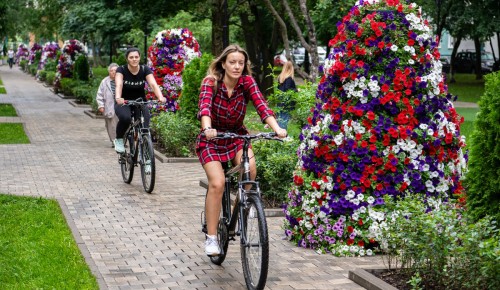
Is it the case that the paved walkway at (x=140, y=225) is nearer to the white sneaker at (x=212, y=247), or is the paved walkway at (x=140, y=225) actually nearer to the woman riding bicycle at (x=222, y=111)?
the white sneaker at (x=212, y=247)

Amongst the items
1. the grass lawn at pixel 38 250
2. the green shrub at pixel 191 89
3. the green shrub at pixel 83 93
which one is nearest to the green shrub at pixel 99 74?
the green shrub at pixel 83 93

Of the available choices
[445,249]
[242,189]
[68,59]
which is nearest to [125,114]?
[242,189]

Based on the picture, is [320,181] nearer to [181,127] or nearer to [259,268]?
[259,268]

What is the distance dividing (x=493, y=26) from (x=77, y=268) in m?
37.3

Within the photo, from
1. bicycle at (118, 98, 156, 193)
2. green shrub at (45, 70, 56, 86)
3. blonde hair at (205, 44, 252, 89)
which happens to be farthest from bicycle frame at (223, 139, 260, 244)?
green shrub at (45, 70, 56, 86)

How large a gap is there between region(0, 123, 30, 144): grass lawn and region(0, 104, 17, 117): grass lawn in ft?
12.8

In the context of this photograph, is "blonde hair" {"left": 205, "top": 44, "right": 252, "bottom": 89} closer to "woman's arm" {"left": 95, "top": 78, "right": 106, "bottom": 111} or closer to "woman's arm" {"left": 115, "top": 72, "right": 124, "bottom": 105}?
"woman's arm" {"left": 115, "top": 72, "right": 124, "bottom": 105}

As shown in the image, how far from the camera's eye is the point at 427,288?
21.3 feet

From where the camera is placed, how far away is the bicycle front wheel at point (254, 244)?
20.5ft

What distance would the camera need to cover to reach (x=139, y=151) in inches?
460

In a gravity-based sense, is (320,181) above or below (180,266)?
above

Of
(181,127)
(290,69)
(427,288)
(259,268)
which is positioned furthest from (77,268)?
(290,69)

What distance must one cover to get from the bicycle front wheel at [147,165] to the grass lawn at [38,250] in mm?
1290

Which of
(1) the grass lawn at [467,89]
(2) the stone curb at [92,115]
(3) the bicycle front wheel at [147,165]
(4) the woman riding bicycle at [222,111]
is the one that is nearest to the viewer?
(4) the woman riding bicycle at [222,111]
